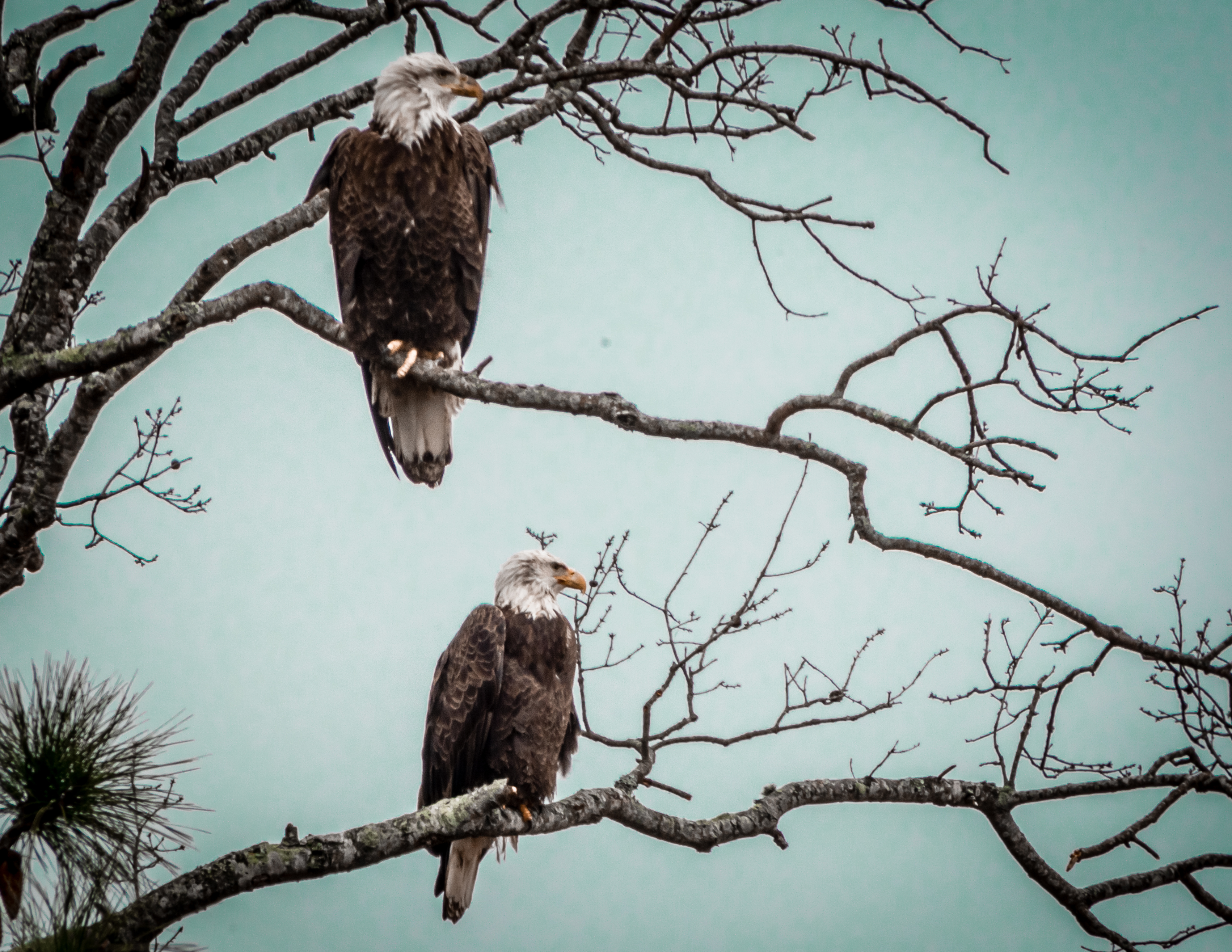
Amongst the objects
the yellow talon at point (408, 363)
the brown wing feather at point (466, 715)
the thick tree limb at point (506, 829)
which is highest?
the yellow talon at point (408, 363)

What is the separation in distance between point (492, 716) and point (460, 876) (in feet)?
2.58

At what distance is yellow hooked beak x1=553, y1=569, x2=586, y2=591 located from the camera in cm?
518

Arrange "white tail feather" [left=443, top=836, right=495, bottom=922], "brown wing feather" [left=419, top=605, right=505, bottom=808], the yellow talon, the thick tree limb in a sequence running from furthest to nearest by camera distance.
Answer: "white tail feather" [left=443, top=836, right=495, bottom=922] → "brown wing feather" [left=419, top=605, right=505, bottom=808] → the yellow talon → the thick tree limb

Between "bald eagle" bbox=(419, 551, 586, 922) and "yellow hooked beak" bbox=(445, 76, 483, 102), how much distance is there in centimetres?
217

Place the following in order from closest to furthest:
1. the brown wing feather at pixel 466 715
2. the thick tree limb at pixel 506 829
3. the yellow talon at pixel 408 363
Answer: the thick tree limb at pixel 506 829 < the yellow talon at pixel 408 363 < the brown wing feather at pixel 466 715

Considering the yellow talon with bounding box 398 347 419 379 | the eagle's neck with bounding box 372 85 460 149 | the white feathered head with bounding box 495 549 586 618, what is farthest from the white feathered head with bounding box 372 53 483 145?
the white feathered head with bounding box 495 549 586 618

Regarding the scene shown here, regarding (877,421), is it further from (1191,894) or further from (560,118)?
(560,118)

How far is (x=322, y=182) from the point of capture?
4.74 m

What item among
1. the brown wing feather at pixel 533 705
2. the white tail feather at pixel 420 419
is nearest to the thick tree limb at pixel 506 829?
the brown wing feather at pixel 533 705

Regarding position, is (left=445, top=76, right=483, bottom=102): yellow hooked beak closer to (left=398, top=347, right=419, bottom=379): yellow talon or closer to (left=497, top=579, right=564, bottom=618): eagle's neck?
(left=398, top=347, right=419, bottom=379): yellow talon

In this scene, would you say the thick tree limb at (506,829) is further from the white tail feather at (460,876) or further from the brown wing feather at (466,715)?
the white tail feather at (460,876)

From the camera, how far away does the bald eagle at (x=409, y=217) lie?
462cm

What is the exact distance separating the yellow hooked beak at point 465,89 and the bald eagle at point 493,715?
2170mm

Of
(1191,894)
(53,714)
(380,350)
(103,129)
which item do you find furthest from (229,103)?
(1191,894)
